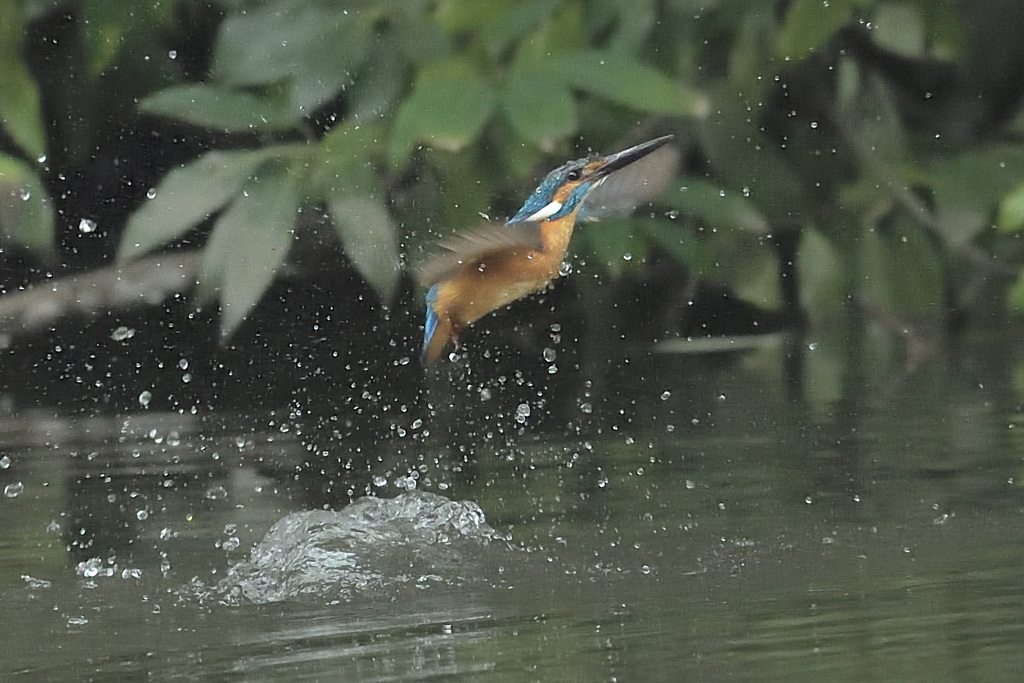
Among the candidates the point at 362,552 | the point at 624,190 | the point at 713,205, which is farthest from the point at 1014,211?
the point at 362,552

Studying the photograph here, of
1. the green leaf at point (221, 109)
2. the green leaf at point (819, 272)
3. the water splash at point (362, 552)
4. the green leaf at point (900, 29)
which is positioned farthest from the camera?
the green leaf at point (819, 272)

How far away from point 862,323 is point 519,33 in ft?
4.71

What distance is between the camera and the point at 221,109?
4.51m

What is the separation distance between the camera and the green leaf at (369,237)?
4430mm

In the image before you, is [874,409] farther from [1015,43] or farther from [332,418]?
[1015,43]

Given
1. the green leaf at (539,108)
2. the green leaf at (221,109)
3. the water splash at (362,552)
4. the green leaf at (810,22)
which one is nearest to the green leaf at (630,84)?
the green leaf at (539,108)

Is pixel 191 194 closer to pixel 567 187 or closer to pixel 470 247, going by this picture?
pixel 567 187

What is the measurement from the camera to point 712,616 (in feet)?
7.27

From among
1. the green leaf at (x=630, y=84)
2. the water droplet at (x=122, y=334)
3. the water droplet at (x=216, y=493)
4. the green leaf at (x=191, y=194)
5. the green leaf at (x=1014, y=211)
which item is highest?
the green leaf at (x=630, y=84)

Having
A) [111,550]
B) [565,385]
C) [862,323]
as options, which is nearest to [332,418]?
[565,385]

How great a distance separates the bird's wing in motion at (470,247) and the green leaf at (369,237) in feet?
5.07

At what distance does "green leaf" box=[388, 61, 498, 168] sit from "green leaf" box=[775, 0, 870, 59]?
0.88 meters

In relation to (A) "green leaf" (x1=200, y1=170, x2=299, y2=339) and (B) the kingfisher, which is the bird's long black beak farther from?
(A) "green leaf" (x1=200, y1=170, x2=299, y2=339)

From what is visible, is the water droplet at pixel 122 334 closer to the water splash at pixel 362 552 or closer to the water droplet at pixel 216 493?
the water droplet at pixel 216 493
